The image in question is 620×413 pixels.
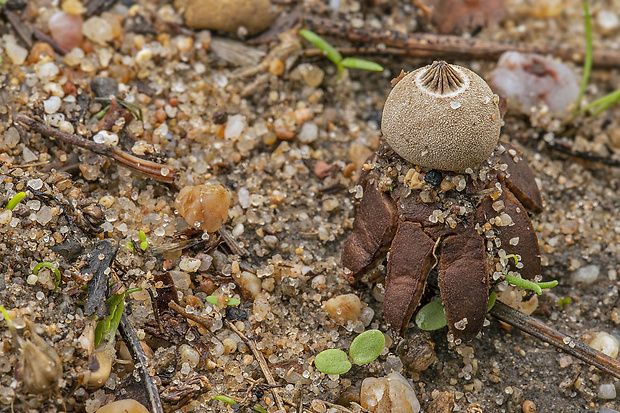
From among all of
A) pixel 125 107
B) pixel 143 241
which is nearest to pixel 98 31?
pixel 125 107

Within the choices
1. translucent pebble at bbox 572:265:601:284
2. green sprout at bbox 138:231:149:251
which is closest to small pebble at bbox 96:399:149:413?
green sprout at bbox 138:231:149:251

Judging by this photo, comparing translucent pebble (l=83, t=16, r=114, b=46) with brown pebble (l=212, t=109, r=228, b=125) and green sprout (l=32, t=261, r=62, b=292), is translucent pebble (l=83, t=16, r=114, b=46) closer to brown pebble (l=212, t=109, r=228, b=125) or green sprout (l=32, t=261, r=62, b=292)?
brown pebble (l=212, t=109, r=228, b=125)

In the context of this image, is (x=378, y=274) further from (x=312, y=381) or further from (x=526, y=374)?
(x=526, y=374)

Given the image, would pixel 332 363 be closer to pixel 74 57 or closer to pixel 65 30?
pixel 74 57

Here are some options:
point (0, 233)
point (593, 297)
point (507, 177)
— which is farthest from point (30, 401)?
point (593, 297)

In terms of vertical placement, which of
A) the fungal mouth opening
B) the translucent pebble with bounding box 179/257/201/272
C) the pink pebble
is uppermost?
the fungal mouth opening

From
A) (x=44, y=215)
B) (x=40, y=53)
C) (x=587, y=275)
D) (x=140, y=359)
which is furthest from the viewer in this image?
(x=40, y=53)

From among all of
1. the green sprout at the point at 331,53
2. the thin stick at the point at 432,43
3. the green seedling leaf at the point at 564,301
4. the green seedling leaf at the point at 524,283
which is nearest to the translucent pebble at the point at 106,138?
the green sprout at the point at 331,53
